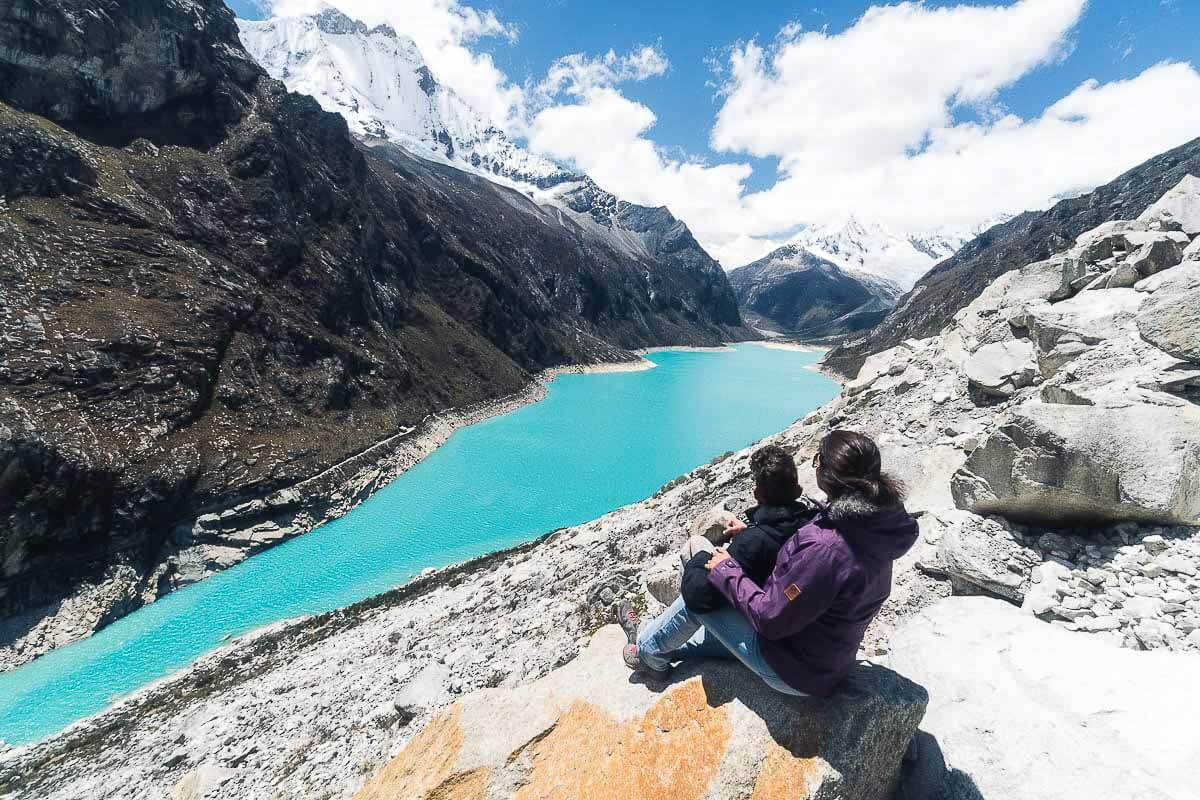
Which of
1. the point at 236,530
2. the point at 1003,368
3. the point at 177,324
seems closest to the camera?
the point at 1003,368

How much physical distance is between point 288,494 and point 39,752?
2410 cm

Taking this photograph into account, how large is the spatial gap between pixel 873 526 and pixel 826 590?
25.5 inches

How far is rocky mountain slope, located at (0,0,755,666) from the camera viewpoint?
107 feet

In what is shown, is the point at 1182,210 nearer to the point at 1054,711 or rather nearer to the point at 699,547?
the point at 1054,711

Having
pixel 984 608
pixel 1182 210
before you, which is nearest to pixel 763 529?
pixel 984 608

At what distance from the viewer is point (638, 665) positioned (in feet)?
20.0

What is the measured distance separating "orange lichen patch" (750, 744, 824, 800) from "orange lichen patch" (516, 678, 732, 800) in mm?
415

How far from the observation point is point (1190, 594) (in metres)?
6.01

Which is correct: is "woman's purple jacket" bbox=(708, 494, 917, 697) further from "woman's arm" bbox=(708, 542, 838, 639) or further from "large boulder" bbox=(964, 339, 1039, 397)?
"large boulder" bbox=(964, 339, 1039, 397)

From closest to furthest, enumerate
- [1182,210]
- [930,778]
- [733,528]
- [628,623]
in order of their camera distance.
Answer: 1. [930,778]
2. [733,528]
3. [628,623]
4. [1182,210]

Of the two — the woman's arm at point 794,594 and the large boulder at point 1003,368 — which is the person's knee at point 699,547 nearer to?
the woman's arm at point 794,594

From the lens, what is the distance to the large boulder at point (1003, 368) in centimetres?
1356

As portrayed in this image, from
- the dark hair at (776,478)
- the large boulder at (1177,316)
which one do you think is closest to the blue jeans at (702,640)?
the dark hair at (776,478)

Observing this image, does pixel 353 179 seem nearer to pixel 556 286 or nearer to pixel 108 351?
pixel 108 351
